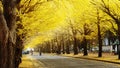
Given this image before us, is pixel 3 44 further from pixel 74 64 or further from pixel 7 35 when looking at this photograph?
pixel 74 64

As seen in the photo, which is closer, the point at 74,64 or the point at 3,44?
the point at 3,44

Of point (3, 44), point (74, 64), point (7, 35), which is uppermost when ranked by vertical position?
point (7, 35)

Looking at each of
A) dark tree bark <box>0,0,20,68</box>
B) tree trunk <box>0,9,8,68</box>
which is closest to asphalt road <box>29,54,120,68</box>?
dark tree bark <box>0,0,20,68</box>

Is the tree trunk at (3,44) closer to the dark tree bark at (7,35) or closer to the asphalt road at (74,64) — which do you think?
the dark tree bark at (7,35)

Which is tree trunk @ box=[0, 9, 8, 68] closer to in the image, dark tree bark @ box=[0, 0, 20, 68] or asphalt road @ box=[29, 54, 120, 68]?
dark tree bark @ box=[0, 0, 20, 68]

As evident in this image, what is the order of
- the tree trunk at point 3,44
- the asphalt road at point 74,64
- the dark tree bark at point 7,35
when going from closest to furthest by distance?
the tree trunk at point 3,44
the dark tree bark at point 7,35
the asphalt road at point 74,64

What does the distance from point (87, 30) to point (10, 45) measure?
42916mm

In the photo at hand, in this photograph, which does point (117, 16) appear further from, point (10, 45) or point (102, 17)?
point (10, 45)

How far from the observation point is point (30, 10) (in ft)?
73.6

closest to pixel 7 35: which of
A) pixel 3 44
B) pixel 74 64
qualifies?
pixel 3 44

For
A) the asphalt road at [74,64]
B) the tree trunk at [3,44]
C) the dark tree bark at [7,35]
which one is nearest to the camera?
the tree trunk at [3,44]

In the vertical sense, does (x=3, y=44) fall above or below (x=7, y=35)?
below

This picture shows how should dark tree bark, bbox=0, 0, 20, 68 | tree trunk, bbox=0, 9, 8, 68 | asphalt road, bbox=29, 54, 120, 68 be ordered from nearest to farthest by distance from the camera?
tree trunk, bbox=0, 9, 8, 68
dark tree bark, bbox=0, 0, 20, 68
asphalt road, bbox=29, 54, 120, 68

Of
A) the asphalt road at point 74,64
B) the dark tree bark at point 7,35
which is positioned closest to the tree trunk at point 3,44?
the dark tree bark at point 7,35
